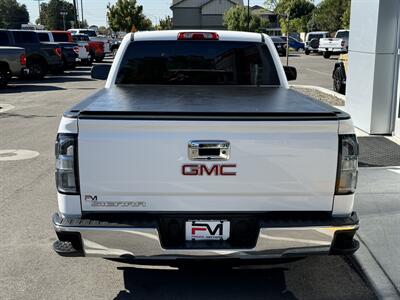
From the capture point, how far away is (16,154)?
858 centimetres

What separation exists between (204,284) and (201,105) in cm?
143

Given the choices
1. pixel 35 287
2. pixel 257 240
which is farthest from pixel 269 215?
pixel 35 287

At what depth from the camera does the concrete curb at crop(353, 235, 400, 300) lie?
386cm

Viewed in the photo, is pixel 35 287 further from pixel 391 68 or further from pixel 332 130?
pixel 391 68

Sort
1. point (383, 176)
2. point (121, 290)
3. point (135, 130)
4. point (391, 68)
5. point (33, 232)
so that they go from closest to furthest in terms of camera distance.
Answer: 1. point (135, 130)
2. point (121, 290)
3. point (33, 232)
4. point (383, 176)
5. point (391, 68)

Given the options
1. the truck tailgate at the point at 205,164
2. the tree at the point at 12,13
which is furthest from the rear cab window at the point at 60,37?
the tree at the point at 12,13

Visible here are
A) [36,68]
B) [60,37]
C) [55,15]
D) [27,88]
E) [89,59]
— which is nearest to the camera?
[27,88]

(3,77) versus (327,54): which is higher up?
(3,77)

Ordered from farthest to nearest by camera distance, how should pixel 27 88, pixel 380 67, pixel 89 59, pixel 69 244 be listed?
pixel 89 59 → pixel 27 88 → pixel 380 67 → pixel 69 244

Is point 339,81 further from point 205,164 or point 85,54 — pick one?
point 85,54

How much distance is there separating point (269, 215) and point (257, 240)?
0.19m

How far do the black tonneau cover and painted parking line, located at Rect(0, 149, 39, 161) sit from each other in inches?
155

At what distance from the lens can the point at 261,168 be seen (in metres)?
3.22

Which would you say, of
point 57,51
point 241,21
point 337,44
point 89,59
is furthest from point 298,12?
point 57,51
